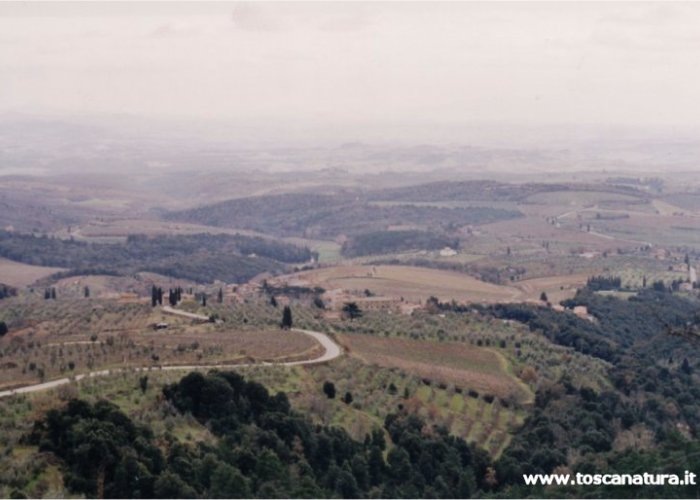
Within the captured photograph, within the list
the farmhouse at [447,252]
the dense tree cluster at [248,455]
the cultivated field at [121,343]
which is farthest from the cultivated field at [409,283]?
the dense tree cluster at [248,455]

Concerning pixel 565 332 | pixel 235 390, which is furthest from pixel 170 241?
pixel 235 390

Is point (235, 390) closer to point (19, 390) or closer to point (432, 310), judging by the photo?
point (19, 390)

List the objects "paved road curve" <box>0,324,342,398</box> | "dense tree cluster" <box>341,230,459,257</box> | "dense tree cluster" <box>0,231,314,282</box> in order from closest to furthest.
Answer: "paved road curve" <box>0,324,342,398</box> < "dense tree cluster" <box>0,231,314,282</box> < "dense tree cluster" <box>341,230,459,257</box>

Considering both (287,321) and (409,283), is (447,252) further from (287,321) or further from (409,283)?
(287,321)

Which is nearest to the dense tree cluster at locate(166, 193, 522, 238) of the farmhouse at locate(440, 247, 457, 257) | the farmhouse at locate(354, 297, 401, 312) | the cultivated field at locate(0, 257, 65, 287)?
the farmhouse at locate(440, 247, 457, 257)

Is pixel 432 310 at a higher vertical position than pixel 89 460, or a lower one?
lower

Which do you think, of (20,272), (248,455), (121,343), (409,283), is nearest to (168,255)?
(20,272)

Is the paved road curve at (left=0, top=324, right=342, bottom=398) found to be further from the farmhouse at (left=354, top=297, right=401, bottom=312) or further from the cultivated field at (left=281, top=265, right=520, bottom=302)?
the cultivated field at (left=281, top=265, right=520, bottom=302)

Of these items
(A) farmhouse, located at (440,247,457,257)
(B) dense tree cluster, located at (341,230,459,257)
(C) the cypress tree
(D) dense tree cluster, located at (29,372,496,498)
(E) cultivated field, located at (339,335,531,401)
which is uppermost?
(D) dense tree cluster, located at (29,372,496,498)

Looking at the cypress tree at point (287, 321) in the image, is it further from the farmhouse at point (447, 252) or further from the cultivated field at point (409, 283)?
the farmhouse at point (447, 252)

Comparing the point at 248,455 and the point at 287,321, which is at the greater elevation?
the point at 248,455

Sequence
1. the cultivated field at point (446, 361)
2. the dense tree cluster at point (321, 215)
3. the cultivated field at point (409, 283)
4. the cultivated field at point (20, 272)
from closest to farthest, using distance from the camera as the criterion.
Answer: the cultivated field at point (446, 361) < the cultivated field at point (409, 283) < the cultivated field at point (20, 272) < the dense tree cluster at point (321, 215)
